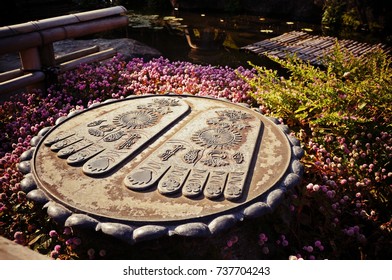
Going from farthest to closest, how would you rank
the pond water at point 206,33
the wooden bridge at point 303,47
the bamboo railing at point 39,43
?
the pond water at point 206,33, the wooden bridge at point 303,47, the bamboo railing at point 39,43

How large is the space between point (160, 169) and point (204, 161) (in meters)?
0.29

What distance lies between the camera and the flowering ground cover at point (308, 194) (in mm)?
1968

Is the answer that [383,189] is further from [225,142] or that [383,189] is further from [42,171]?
[42,171]

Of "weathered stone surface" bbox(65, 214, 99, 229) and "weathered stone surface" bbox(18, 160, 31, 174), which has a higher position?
"weathered stone surface" bbox(18, 160, 31, 174)

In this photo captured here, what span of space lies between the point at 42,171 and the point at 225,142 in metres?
1.23

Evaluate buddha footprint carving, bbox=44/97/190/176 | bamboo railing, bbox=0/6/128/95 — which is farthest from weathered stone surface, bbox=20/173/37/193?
bamboo railing, bbox=0/6/128/95

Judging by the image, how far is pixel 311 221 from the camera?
7.72ft

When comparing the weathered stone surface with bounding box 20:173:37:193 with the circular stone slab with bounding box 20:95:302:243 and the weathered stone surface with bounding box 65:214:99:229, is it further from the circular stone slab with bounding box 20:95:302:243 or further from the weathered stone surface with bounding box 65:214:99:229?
the weathered stone surface with bounding box 65:214:99:229

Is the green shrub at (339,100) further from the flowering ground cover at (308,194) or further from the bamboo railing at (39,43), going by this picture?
the bamboo railing at (39,43)

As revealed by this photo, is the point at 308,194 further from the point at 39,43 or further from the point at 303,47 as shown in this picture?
the point at 303,47

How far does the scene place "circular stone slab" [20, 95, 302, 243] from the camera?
1.73m

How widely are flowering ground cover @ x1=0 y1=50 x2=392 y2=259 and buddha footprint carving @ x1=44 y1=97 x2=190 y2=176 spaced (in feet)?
1.46

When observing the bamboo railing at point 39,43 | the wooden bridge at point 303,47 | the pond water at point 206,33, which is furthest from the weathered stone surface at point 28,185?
the pond water at point 206,33

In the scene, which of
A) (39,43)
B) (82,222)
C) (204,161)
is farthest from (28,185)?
(39,43)
